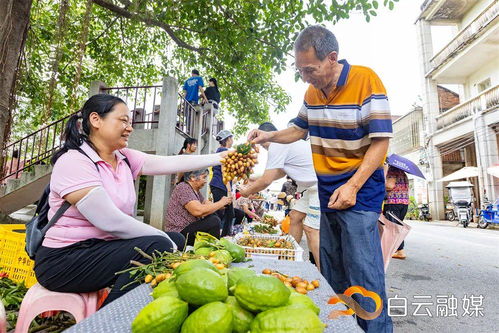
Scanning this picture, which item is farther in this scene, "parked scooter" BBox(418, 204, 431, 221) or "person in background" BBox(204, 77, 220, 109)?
"parked scooter" BBox(418, 204, 431, 221)

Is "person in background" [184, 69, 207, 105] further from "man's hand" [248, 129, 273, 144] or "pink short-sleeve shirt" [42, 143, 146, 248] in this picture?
"pink short-sleeve shirt" [42, 143, 146, 248]

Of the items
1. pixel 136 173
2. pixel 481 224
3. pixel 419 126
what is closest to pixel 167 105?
pixel 136 173

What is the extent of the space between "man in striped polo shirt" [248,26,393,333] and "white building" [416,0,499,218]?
15366 millimetres

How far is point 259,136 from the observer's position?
2.58 m

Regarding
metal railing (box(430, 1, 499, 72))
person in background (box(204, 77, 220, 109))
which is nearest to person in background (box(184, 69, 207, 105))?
person in background (box(204, 77, 220, 109))

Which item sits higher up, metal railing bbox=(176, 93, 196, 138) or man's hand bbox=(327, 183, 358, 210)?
metal railing bbox=(176, 93, 196, 138)

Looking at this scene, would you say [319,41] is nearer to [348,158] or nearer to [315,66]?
[315,66]

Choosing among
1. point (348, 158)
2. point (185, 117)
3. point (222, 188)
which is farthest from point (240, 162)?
point (185, 117)

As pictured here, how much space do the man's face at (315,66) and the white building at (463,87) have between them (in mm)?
15553

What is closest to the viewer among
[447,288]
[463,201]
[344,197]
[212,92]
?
[344,197]

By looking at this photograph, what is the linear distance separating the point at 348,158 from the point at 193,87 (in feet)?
25.5

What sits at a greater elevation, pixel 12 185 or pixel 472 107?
pixel 472 107

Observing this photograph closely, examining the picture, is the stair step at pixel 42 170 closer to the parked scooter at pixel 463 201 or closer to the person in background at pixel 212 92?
the person in background at pixel 212 92

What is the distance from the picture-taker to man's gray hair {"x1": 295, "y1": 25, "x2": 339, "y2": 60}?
70.8 inches
